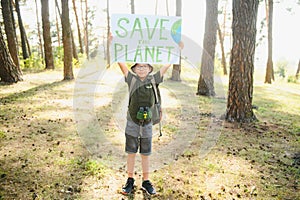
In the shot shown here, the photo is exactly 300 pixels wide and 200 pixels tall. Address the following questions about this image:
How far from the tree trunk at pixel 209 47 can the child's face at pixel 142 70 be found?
7946mm

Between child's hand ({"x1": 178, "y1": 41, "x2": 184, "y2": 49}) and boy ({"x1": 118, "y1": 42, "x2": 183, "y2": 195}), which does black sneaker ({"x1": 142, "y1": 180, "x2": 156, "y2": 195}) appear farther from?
child's hand ({"x1": 178, "y1": 41, "x2": 184, "y2": 49})

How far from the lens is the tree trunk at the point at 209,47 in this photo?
1141 cm

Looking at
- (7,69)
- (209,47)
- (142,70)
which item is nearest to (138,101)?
(142,70)

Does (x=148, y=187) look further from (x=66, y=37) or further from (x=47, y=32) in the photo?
(x=47, y=32)

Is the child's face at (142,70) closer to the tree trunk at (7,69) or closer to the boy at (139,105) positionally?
the boy at (139,105)

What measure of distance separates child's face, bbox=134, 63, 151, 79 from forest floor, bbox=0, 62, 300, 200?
5.98 ft

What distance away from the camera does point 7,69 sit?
37.1 feet

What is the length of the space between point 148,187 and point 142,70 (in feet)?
5.91

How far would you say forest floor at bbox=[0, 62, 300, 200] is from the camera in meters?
4.32

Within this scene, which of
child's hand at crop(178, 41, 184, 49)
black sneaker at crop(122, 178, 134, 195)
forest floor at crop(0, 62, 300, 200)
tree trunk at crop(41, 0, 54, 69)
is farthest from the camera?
tree trunk at crop(41, 0, 54, 69)

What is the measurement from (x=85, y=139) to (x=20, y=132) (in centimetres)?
150

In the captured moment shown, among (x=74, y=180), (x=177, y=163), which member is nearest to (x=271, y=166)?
(x=177, y=163)

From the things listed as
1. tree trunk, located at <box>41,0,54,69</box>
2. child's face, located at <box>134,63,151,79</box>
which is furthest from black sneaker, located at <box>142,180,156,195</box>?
tree trunk, located at <box>41,0,54,69</box>

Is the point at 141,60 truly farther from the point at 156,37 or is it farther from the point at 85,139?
the point at 85,139
